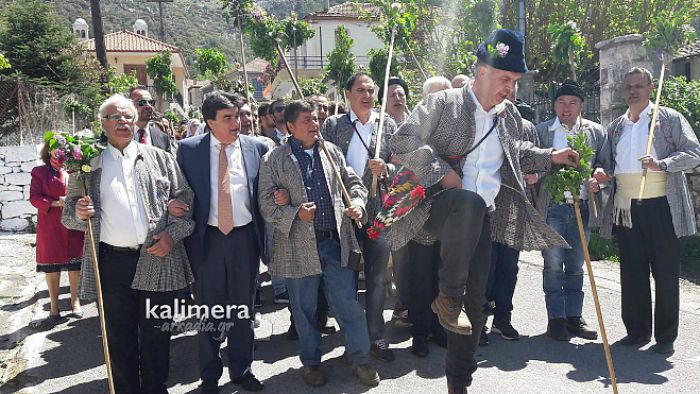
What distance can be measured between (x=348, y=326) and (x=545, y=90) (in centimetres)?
871

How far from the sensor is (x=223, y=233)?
4477 mm

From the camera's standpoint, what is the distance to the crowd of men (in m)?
3.83

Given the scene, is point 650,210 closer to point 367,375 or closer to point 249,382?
point 367,375

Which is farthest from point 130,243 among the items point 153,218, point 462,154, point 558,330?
point 558,330

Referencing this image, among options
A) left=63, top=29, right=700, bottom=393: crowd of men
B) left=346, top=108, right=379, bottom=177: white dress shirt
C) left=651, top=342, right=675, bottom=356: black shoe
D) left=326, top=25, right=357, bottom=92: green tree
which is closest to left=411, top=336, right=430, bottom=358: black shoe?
left=63, top=29, right=700, bottom=393: crowd of men

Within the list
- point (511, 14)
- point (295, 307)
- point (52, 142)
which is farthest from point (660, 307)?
point (511, 14)

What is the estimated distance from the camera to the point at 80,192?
4227 mm

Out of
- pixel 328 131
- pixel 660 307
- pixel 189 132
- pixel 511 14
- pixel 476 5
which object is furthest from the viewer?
pixel 511 14

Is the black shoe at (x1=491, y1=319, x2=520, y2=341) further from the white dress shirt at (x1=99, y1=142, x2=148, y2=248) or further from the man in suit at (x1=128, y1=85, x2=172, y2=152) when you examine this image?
the man in suit at (x1=128, y1=85, x2=172, y2=152)

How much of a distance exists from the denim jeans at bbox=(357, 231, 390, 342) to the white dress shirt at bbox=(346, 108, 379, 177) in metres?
0.59

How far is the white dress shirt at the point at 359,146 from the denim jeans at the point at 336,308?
34.9 inches

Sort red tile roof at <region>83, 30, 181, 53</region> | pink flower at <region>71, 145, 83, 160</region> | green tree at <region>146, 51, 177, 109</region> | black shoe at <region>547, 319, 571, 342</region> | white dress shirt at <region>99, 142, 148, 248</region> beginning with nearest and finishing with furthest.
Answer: pink flower at <region>71, 145, 83, 160</region>, white dress shirt at <region>99, 142, 148, 248</region>, black shoe at <region>547, 319, 571, 342</region>, green tree at <region>146, 51, 177, 109</region>, red tile roof at <region>83, 30, 181, 53</region>

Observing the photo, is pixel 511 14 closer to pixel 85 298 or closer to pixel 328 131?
pixel 328 131

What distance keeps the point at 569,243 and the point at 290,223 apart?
2.66m
